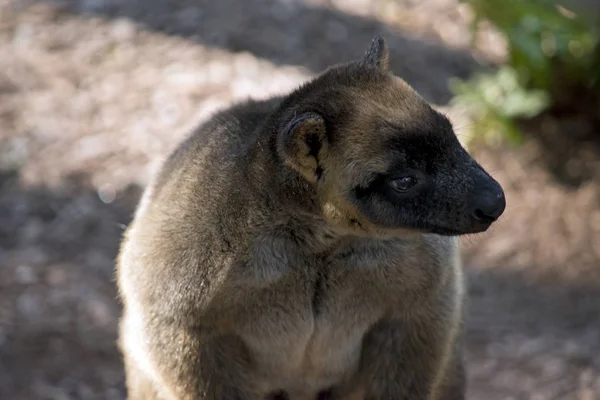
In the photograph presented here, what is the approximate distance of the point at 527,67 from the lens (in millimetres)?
8562

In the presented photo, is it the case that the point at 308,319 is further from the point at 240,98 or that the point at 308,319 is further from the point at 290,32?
the point at 290,32

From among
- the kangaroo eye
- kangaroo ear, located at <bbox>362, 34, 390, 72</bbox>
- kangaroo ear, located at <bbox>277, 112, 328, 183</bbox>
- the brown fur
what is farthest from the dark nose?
kangaroo ear, located at <bbox>362, 34, 390, 72</bbox>

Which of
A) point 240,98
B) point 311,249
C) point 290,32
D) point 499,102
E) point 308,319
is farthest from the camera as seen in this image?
point 290,32

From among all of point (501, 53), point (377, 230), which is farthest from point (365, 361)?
Answer: point (501, 53)

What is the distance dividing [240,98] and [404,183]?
4403 millimetres

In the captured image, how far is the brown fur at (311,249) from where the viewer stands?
4102mm

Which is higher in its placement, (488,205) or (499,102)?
(488,205)

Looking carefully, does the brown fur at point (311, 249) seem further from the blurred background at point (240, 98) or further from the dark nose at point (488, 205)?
the blurred background at point (240, 98)

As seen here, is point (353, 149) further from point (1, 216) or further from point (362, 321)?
point (1, 216)

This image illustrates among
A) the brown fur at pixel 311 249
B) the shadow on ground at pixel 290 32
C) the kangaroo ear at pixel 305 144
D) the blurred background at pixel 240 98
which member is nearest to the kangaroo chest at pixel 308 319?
the brown fur at pixel 311 249

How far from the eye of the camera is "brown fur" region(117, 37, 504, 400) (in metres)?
4.10

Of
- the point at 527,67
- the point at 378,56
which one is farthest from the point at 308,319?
the point at 527,67

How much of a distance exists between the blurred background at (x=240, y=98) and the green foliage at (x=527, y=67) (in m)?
0.02

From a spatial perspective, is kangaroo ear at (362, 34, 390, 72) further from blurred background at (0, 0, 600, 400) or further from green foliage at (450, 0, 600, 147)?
green foliage at (450, 0, 600, 147)
